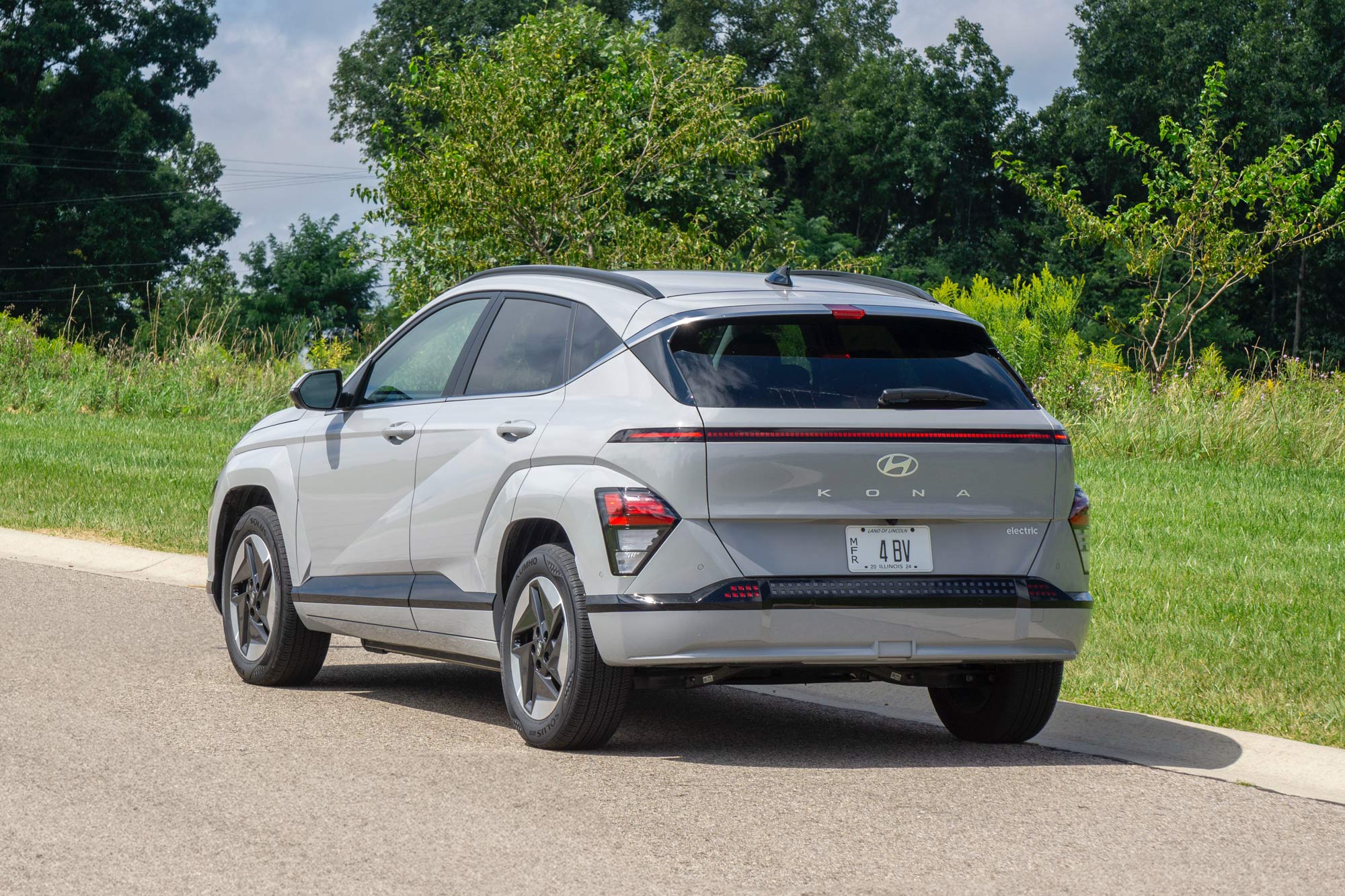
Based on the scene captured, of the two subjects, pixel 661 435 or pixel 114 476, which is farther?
pixel 114 476

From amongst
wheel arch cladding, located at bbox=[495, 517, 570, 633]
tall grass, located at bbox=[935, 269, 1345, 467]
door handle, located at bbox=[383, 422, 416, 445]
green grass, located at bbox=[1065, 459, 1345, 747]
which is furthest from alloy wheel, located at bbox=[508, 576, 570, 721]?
tall grass, located at bbox=[935, 269, 1345, 467]

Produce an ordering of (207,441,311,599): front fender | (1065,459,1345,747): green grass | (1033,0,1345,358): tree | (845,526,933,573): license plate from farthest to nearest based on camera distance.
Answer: (1033,0,1345,358): tree < (207,441,311,599): front fender < (1065,459,1345,747): green grass < (845,526,933,573): license plate

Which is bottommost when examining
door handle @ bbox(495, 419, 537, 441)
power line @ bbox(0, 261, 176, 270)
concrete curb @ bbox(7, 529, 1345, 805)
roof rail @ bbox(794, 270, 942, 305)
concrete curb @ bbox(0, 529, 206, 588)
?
concrete curb @ bbox(0, 529, 206, 588)

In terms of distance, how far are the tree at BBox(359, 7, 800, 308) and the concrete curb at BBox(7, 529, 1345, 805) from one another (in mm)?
12668

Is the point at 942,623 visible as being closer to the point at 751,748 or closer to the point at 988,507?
the point at 988,507

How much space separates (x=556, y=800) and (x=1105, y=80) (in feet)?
206

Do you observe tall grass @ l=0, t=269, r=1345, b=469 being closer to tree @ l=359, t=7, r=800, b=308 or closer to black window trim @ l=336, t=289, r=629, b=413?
tree @ l=359, t=7, r=800, b=308

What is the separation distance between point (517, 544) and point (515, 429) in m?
0.45

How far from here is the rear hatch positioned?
5969mm

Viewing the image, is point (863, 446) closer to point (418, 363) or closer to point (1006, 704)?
point (1006, 704)

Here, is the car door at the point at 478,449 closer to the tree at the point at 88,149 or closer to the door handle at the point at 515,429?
the door handle at the point at 515,429

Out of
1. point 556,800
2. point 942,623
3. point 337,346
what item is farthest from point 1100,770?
point 337,346

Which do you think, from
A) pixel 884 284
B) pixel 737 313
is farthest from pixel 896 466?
pixel 884 284

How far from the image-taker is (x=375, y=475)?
7.42 m
